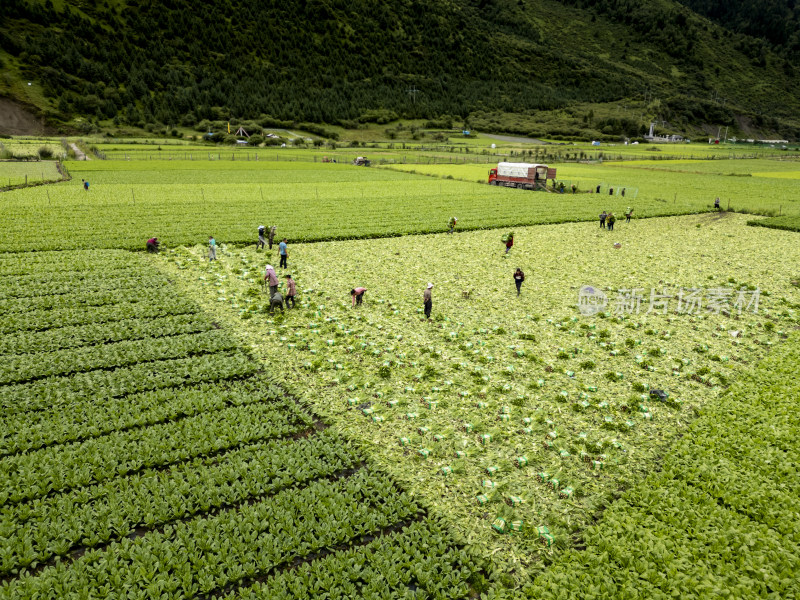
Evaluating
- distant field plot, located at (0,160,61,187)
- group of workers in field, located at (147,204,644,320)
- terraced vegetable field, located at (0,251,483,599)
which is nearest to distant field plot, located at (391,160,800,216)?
group of workers in field, located at (147,204,644,320)

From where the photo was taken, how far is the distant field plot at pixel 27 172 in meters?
58.2

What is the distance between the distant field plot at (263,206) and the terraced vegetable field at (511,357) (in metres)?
6.62

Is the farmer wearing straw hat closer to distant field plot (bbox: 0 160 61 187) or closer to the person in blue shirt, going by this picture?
the person in blue shirt

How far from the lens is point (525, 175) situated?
68.3 metres

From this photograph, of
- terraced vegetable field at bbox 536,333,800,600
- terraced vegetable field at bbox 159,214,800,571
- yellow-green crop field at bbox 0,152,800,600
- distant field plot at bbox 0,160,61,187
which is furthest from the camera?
distant field plot at bbox 0,160,61,187

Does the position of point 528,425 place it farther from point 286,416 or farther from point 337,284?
point 337,284

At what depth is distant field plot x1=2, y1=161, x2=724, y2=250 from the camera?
36188 mm

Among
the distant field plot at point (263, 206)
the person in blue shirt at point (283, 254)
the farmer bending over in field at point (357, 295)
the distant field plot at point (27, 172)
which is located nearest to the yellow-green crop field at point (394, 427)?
the farmer bending over in field at point (357, 295)

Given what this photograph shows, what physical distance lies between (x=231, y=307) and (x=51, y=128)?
6857 inches

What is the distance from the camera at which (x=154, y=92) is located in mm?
197125

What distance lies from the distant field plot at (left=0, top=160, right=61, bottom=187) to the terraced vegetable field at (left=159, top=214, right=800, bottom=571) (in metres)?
44.5

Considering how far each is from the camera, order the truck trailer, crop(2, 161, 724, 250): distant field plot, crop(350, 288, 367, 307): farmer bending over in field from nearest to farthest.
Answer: crop(350, 288, 367, 307): farmer bending over in field, crop(2, 161, 724, 250): distant field plot, the truck trailer

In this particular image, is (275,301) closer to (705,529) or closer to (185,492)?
(185,492)

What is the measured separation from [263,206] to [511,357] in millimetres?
38095
